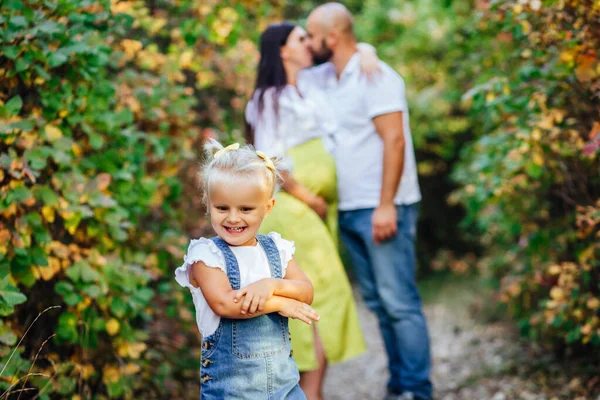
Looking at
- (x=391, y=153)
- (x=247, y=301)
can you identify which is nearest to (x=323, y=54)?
(x=391, y=153)

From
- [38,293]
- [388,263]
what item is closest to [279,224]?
[388,263]

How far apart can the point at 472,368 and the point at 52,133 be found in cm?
317

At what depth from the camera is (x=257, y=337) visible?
2045 mm

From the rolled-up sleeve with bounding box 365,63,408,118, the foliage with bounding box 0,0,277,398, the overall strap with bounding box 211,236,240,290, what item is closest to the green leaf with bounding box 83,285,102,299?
the foliage with bounding box 0,0,277,398

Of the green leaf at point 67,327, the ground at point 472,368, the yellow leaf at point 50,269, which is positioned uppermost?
the yellow leaf at point 50,269

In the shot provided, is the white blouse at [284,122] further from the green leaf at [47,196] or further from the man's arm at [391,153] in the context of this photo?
the green leaf at [47,196]

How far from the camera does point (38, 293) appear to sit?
277cm

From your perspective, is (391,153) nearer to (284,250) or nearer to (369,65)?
(369,65)

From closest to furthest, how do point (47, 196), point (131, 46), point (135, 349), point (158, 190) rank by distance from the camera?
point (47, 196) < point (135, 349) < point (131, 46) < point (158, 190)

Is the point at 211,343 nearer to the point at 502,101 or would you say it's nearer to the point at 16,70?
the point at 16,70

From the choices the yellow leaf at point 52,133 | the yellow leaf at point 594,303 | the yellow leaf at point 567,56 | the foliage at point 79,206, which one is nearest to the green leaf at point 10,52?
the foliage at point 79,206

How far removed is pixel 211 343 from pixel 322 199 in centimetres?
138

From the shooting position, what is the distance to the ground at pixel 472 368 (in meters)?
3.61

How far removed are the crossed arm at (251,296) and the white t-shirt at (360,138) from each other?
58.1 inches
